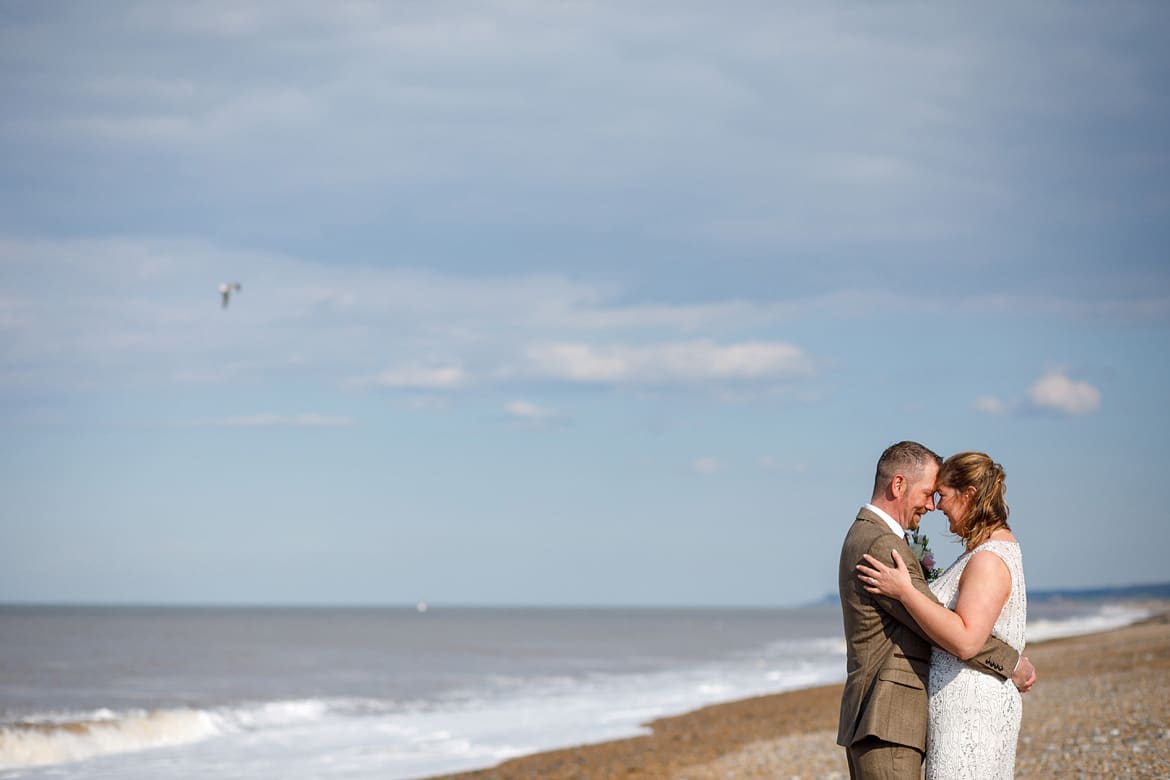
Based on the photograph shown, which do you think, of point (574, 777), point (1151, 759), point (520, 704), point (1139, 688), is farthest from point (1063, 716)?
point (520, 704)

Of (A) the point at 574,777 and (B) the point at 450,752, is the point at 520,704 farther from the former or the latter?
(A) the point at 574,777

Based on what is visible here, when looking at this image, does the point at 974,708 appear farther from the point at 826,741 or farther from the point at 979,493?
the point at 826,741

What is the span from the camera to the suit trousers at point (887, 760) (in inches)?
178

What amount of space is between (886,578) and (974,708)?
67 centimetres

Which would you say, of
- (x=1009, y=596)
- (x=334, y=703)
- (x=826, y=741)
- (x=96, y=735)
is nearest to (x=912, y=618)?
(x=1009, y=596)

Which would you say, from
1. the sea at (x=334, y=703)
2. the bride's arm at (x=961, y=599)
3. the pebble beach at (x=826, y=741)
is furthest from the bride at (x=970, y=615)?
the sea at (x=334, y=703)

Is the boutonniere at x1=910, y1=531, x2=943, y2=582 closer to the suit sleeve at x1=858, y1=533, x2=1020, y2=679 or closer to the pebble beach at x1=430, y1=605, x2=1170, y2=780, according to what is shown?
the suit sleeve at x1=858, y1=533, x2=1020, y2=679

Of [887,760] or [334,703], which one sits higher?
[887,760]

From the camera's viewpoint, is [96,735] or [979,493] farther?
[96,735]

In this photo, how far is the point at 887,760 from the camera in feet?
14.8

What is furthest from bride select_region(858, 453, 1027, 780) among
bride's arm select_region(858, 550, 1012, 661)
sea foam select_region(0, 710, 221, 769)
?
sea foam select_region(0, 710, 221, 769)

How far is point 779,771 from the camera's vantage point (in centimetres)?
1282

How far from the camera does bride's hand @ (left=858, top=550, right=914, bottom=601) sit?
4.35 m

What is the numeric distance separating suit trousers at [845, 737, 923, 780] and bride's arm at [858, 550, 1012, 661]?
47 cm
